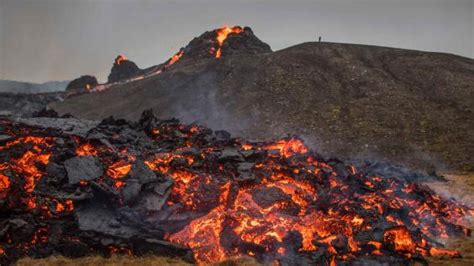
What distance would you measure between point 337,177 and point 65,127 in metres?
11.4

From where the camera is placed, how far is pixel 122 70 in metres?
99.3

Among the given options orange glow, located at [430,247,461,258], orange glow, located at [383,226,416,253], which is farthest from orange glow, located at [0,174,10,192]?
orange glow, located at [430,247,461,258]

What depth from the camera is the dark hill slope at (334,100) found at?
1002 inches

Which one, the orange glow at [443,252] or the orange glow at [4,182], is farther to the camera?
the orange glow at [4,182]

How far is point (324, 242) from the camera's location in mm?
9617

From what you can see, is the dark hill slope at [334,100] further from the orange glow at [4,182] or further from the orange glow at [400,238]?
the orange glow at [4,182]

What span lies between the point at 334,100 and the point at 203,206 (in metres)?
25.7

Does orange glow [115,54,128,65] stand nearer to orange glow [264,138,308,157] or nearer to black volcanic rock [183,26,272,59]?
black volcanic rock [183,26,272,59]

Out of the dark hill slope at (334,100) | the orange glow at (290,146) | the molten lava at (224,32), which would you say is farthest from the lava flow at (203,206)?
the molten lava at (224,32)

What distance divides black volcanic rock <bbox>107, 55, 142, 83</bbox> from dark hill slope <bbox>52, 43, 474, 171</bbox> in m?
50.4

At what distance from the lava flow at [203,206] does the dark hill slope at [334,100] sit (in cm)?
1157

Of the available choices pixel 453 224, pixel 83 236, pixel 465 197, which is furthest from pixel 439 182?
pixel 83 236

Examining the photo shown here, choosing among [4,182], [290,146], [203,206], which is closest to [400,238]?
[203,206]

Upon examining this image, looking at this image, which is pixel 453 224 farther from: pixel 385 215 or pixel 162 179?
pixel 162 179
